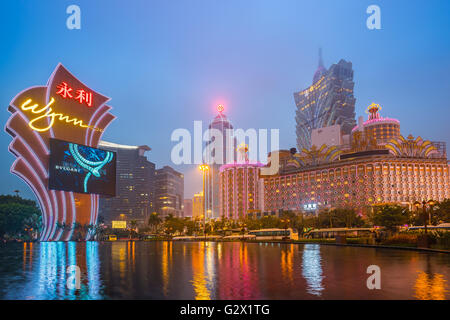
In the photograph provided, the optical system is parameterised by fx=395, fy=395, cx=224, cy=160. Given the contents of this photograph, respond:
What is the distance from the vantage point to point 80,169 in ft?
242

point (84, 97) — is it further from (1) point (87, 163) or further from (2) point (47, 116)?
(1) point (87, 163)

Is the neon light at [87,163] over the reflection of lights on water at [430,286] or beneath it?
over

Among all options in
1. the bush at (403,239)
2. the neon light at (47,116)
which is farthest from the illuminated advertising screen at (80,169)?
the bush at (403,239)

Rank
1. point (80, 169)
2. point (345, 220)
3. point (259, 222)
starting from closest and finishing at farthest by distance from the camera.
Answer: point (80, 169)
point (345, 220)
point (259, 222)

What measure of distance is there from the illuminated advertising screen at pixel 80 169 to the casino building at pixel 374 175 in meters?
88.6

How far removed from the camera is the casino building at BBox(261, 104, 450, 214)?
134 m

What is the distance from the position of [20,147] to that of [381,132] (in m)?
142

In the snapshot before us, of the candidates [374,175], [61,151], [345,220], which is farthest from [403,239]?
[374,175]

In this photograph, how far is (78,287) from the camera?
12859 mm

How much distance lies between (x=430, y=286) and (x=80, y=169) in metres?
69.6

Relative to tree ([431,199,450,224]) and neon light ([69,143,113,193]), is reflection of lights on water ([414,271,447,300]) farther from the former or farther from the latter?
neon light ([69,143,113,193])

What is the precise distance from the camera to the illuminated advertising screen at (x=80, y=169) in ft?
229

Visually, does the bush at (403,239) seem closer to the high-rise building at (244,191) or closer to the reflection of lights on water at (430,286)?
the reflection of lights on water at (430,286)
